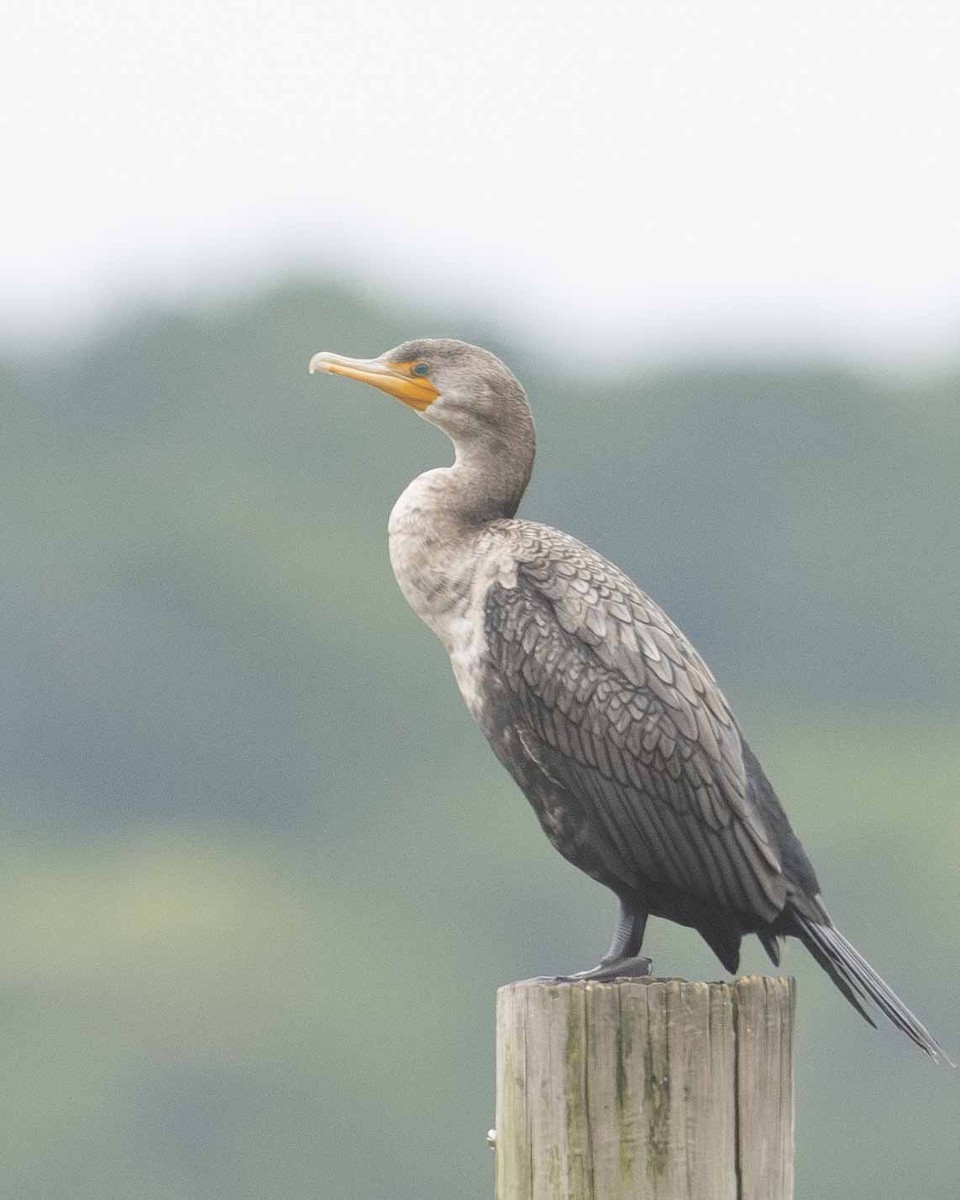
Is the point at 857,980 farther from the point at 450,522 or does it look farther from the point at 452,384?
the point at 452,384

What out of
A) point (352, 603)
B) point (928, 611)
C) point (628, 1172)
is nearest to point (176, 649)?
point (352, 603)

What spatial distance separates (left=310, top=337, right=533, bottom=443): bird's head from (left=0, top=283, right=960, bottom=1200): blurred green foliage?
2787 centimetres

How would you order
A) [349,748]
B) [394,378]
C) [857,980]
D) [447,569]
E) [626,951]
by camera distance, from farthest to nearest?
[349,748]
[394,378]
[447,569]
[626,951]
[857,980]

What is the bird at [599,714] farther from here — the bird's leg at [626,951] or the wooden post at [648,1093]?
the wooden post at [648,1093]

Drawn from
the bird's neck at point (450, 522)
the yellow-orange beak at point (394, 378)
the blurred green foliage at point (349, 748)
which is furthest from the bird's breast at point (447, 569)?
the blurred green foliage at point (349, 748)

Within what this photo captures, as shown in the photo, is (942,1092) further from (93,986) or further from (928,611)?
(928,611)

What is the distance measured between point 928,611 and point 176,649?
42.4 feet

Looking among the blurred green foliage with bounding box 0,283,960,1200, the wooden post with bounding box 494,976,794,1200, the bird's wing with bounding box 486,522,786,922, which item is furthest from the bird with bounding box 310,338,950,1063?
the blurred green foliage with bounding box 0,283,960,1200

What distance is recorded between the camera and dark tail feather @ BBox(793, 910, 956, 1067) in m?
8.10

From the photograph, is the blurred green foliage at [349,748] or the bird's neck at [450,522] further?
the blurred green foliage at [349,748]

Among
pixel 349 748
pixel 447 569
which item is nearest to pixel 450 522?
pixel 447 569

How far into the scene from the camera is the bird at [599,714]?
843cm

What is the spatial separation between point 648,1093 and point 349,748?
50.1 m

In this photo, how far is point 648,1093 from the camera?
7441 mm
